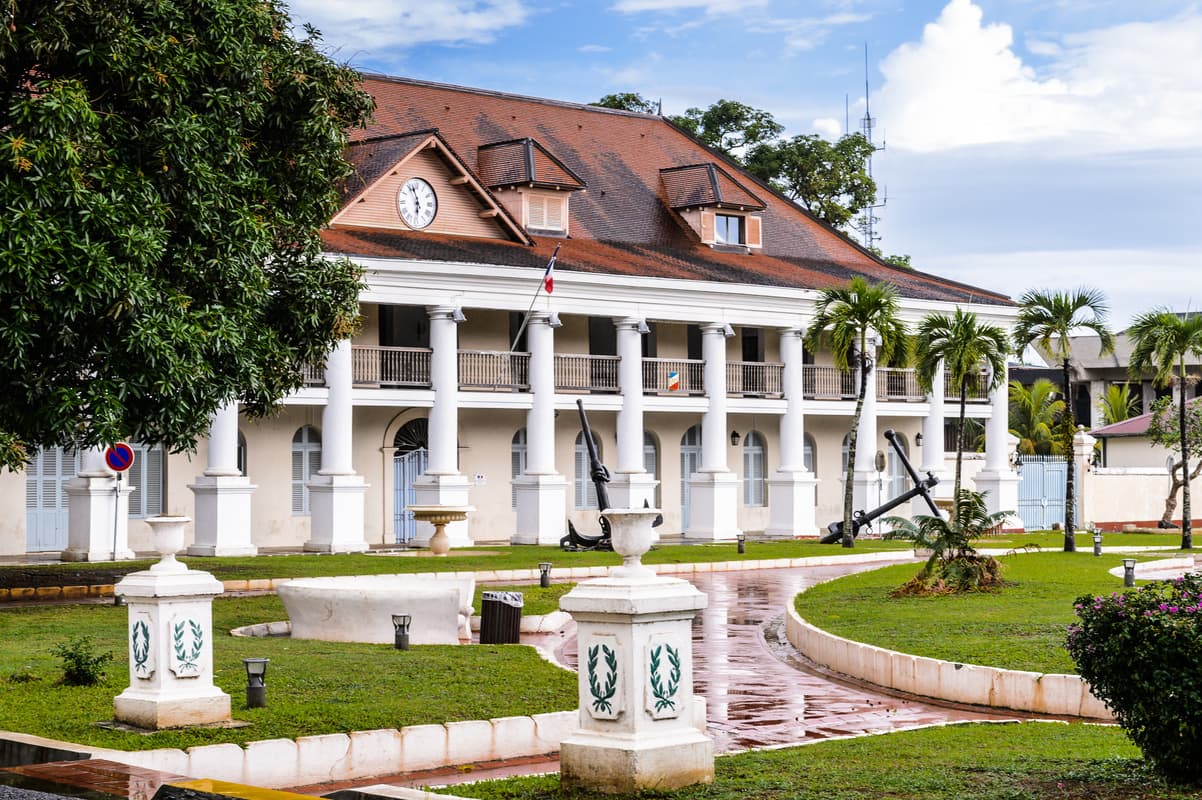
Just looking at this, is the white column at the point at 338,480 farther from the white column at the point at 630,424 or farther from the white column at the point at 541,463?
the white column at the point at 630,424

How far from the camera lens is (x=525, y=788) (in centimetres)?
985

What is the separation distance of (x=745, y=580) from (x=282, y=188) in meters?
10.9

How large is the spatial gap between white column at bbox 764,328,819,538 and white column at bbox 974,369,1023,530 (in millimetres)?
5921

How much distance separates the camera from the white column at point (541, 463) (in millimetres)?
38281

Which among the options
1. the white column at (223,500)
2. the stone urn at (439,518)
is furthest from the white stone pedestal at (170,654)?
the white column at (223,500)

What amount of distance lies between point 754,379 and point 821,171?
15824mm

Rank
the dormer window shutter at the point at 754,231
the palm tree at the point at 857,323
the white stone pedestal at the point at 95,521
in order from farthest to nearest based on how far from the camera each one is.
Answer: the dormer window shutter at the point at 754,231, the palm tree at the point at 857,323, the white stone pedestal at the point at 95,521

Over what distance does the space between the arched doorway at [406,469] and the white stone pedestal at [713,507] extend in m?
6.70

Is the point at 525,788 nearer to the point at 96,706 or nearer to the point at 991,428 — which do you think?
the point at 96,706

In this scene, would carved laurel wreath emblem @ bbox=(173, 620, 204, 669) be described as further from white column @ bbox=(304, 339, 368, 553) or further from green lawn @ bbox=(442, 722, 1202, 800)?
white column @ bbox=(304, 339, 368, 553)

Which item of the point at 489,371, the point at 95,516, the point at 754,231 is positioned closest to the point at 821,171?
the point at 754,231

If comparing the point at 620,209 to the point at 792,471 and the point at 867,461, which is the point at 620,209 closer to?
the point at 792,471

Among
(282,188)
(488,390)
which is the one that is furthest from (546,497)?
(282,188)

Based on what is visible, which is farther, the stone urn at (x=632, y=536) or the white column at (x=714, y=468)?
the white column at (x=714, y=468)
